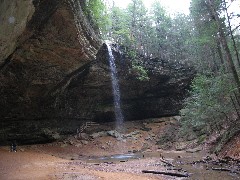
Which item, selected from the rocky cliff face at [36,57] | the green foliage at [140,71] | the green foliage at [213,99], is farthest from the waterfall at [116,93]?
the green foliage at [213,99]

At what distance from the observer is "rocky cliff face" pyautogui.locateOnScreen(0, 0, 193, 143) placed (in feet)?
44.5

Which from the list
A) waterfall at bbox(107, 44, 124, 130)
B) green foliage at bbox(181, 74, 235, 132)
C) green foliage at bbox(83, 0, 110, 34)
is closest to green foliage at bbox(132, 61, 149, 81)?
waterfall at bbox(107, 44, 124, 130)

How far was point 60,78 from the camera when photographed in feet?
66.2

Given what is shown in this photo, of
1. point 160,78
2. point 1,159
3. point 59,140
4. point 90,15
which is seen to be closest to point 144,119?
point 160,78

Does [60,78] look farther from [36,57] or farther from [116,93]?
[116,93]

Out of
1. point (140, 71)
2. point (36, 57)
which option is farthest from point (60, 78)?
point (140, 71)

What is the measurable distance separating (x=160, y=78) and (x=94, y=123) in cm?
975

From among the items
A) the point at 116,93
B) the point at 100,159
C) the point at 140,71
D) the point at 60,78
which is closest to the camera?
the point at 100,159

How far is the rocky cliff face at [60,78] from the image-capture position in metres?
13.6

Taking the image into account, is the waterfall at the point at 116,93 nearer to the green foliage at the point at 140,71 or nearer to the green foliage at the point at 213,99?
the green foliage at the point at 140,71

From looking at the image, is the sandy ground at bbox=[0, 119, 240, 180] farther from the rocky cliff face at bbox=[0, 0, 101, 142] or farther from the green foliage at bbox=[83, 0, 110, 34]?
the green foliage at bbox=[83, 0, 110, 34]

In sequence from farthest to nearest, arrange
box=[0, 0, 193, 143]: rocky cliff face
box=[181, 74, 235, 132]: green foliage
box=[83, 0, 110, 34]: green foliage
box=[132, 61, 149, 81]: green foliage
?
box=[132, 61, 149, 81]: green foliage, box=[83, 0, 110, 34]: green foliage, box=[181, 74, 235, 132]: green foliage, box=[0, 0, 193, 143]: rocky cliff face

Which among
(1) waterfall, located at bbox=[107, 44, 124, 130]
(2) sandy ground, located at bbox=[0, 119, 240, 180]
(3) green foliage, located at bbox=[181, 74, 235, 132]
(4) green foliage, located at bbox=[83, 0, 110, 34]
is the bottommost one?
(2) sandy ground, located at bbox=[0, 119, 240, 180]

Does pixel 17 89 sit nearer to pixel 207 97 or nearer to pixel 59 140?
pixel 59 140
